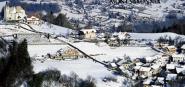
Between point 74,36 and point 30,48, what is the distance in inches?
164

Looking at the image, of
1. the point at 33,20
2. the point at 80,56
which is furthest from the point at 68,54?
the point at 33,20

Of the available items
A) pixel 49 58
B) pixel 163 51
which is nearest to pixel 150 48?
pixel 163 51

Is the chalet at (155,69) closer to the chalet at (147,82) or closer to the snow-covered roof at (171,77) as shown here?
the snow-covered roof at (171,77)

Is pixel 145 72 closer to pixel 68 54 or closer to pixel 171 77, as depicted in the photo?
pixel 171 77

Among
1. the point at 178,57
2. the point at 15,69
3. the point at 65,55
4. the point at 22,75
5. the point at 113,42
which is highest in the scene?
the point at 15,69

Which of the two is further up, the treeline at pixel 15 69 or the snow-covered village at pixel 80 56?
the treeline at pixel 15 69

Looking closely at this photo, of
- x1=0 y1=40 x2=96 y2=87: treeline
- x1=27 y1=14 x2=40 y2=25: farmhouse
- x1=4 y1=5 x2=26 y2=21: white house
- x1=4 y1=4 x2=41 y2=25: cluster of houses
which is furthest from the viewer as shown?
x1=4 y1=5 x2=26 y2=21: white house

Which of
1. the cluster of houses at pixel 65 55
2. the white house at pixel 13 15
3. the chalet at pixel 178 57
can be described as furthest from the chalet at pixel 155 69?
the white house at pixel 13 15

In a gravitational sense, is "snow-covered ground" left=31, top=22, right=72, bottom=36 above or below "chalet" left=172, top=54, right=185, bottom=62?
below

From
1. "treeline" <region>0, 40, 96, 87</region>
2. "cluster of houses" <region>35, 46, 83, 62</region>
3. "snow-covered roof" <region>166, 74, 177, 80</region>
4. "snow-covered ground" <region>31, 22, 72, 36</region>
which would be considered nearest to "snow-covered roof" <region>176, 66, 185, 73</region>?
"snow-covered roof" <region>166, 74, 177, 80</region>

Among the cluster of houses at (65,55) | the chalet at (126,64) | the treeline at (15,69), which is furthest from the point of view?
the cluster of houses at (65,55)

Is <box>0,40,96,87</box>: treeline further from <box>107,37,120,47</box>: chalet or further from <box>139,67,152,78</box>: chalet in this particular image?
<box>107,37,120,47</box>: chalet

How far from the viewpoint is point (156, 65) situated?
24234 mm

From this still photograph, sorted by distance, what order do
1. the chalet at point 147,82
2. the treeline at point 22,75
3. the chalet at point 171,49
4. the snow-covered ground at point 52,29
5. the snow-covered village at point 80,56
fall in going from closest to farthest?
the treeline at point 22,75
the snow-covered village at point 80,56
the chalet at point 147,82
the chalet at point 171,49
the snow-covered ground at point 52,29
